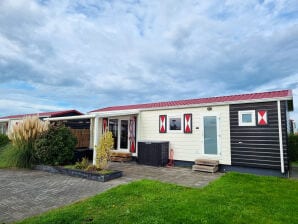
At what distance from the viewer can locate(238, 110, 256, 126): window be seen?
6.79m

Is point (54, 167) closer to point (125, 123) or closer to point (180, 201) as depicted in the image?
point (125, 123)

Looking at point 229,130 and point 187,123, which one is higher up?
point 187,123

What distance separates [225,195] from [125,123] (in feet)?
23.1

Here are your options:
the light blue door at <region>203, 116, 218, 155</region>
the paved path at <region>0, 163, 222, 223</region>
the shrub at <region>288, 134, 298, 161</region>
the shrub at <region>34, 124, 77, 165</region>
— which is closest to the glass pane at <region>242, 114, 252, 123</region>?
the light blue door at <region>203, 116, 218, 155</region>

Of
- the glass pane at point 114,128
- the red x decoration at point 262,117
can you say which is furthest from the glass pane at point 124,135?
the red x decoration at point 262,117

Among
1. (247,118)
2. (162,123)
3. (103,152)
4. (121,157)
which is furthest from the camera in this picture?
(121,157)

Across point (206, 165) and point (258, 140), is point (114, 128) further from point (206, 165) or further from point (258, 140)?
point (258, 140)

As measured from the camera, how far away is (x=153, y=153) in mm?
8516

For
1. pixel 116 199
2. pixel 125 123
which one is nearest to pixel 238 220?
pixel 116 199

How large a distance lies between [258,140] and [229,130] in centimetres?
102

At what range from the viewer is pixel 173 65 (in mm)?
14195

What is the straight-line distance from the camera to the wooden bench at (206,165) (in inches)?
278

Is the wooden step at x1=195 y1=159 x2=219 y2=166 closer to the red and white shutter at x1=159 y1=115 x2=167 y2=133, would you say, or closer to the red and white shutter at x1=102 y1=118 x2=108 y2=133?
the red and white shutter at x1=159 y1=115 x2=167 y2=133

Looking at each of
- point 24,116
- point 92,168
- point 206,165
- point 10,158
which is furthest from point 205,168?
point 24,116
